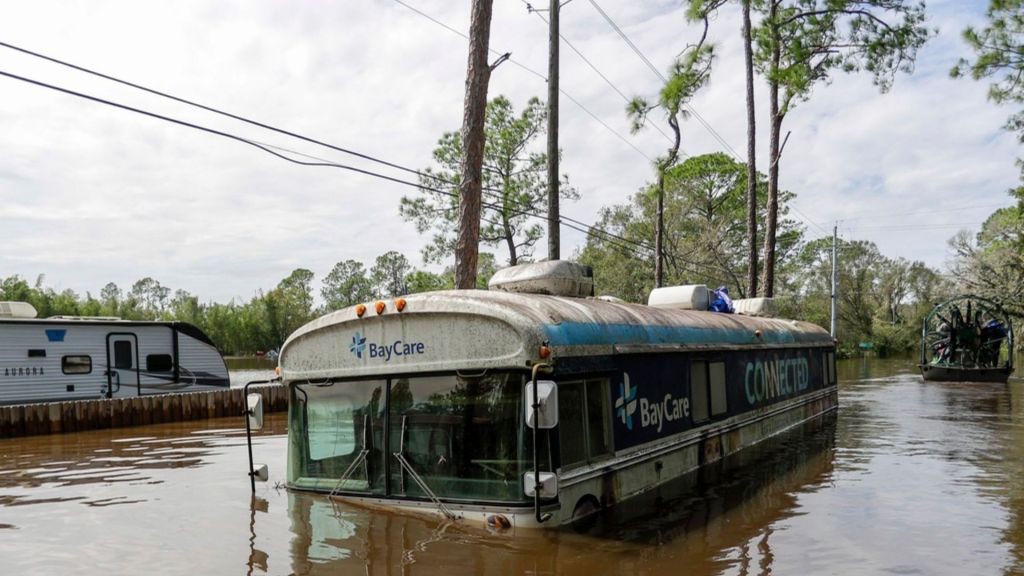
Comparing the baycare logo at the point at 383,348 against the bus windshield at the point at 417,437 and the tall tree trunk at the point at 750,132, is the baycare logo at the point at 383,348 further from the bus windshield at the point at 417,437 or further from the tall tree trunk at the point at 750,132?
the tall tree trunk at the point at 750,132

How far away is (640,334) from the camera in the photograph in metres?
10.2

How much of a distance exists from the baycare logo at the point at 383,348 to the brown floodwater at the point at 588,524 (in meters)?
1.69

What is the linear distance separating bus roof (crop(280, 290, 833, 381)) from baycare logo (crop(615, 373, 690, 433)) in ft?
1.60

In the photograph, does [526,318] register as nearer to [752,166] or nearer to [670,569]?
[670,569]

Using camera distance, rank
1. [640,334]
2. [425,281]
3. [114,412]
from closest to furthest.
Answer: [640,334], [114,412], [425,281]

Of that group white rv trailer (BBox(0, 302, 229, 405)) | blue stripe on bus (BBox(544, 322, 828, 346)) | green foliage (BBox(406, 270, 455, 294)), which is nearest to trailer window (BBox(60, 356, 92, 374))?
white rv trailer (BBox(0, 302, 229, 405))

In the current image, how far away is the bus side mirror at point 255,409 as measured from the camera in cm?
934

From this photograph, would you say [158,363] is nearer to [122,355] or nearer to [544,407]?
[122,355]

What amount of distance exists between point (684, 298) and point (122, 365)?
1688cm

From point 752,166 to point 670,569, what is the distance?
23345 mm

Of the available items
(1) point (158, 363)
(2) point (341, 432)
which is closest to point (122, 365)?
(1) point (158, 363)

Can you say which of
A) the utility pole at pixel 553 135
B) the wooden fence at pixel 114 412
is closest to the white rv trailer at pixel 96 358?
the wooden fence at pixel 114 412

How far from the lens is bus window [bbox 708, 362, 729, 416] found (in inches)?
494

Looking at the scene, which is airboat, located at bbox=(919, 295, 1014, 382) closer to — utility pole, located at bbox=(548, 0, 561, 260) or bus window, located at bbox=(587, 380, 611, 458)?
utility pole, located at bbox=(548, 0, 561, 260)
